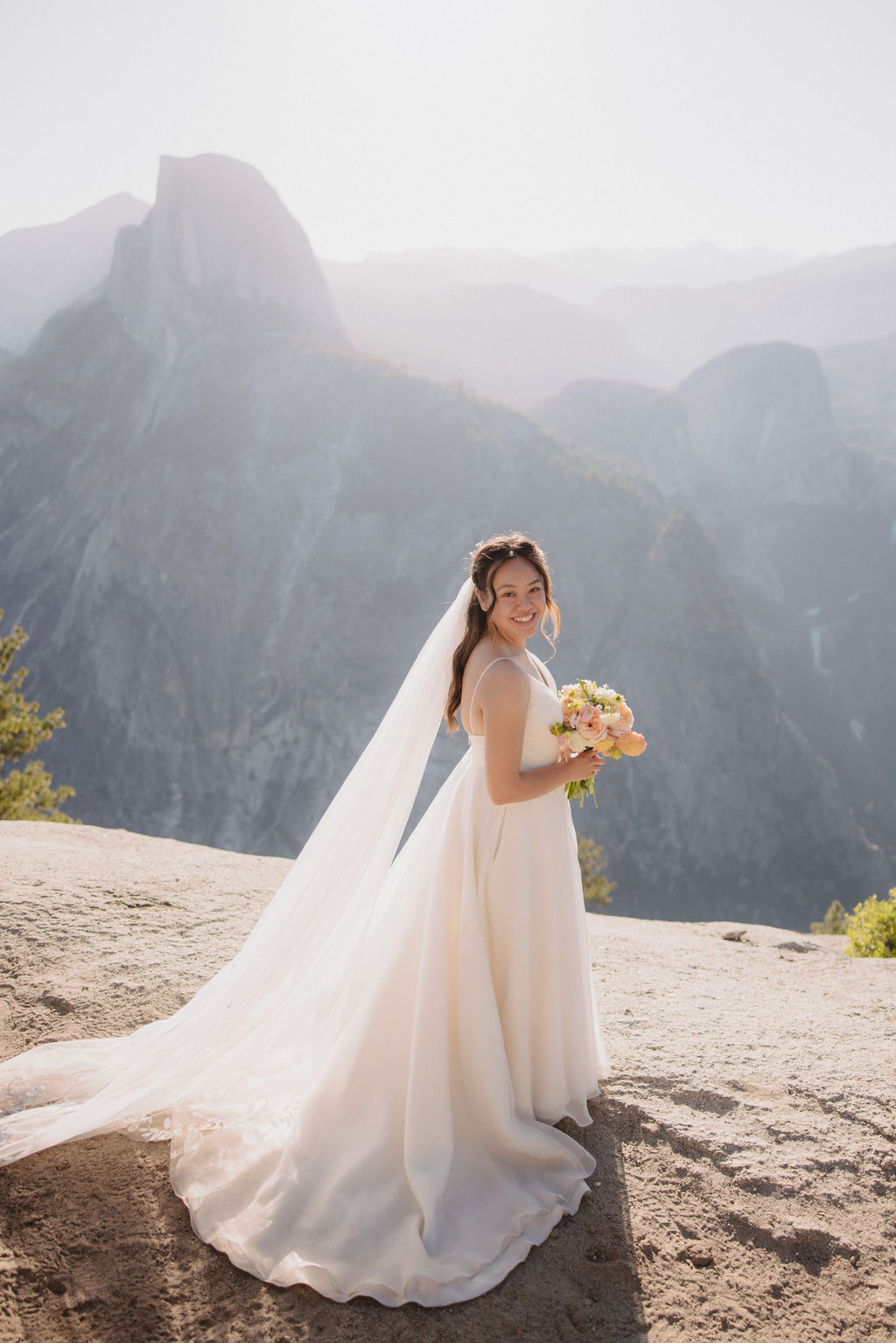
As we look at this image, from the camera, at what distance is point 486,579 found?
9.55 feet

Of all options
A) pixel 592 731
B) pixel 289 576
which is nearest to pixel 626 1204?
pixel 592 731

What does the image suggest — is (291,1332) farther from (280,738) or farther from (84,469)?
(84,469)

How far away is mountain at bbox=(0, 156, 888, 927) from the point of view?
49.4 meters

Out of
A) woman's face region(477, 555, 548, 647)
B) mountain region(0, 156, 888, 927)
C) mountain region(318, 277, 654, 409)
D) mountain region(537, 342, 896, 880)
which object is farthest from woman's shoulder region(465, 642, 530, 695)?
mountain region(318, 277, 654, 409)

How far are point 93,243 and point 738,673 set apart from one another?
6500 centimetres

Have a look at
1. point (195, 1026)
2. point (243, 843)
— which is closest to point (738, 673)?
point (243, 843)

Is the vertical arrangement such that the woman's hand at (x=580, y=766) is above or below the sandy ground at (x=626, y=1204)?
above

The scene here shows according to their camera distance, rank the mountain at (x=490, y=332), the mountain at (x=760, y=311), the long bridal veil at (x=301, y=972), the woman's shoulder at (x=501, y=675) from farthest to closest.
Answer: the mountain at (x=760, y=311)
the mountain at (x=490, y=332)
the long bridal veil at (x=301, y=972)
the woman's shoulder at (x=501, y=675)

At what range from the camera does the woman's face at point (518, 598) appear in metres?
2.87

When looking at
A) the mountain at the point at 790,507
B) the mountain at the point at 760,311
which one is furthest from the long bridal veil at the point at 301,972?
the mountain at the point at 760,311

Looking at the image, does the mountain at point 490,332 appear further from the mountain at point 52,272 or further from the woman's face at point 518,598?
the woman's face at point 518,598

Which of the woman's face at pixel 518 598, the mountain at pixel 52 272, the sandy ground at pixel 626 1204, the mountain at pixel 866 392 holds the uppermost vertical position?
the mountain at pixel 866 392

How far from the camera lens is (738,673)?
57750mm

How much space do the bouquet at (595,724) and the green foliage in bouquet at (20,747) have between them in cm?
1136
